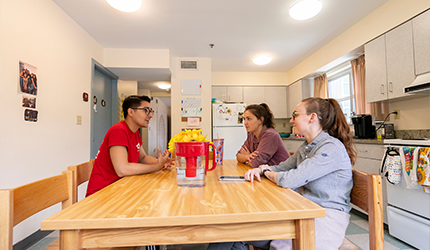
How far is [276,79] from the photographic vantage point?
5.34 meters

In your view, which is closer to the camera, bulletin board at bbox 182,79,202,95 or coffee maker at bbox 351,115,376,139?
coffee maker at bbox 351,115,376,139

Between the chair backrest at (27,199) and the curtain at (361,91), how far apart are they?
350 cm

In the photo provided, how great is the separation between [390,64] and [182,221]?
293 cm

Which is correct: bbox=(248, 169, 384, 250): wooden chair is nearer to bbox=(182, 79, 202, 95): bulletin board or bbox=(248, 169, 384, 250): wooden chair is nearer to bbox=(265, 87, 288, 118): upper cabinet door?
bbox=(182, 79, 202, 95): bulletin board

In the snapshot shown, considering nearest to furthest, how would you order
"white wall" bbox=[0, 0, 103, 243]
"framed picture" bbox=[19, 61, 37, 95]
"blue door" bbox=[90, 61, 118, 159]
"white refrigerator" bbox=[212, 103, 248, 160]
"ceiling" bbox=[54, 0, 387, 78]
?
"white wall" bbox=[0, 0, 103, 243] < "framed picture" bbox=[19, 61, 37, 95] < "ceiling" bbox=[54, 0, 387, 78] < "blue door" bbox=[90, 61, 118, 159] < "white refrigerator" bbox=[212, 103, 248, 160]

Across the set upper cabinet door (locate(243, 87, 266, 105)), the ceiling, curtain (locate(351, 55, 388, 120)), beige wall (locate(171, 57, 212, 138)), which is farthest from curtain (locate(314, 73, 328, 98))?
beige wall (locate(171, 57, 212, 138))

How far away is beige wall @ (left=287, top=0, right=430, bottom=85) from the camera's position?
7.62 ft

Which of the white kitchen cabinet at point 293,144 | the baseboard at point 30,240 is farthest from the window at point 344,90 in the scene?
the baseboard at point 30,240

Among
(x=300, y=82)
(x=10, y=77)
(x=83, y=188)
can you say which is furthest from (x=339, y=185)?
(x=300, y=82)

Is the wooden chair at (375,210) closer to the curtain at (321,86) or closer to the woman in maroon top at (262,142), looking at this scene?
the woman in maroon top at (262,142)

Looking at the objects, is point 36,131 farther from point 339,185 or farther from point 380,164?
point 380,164

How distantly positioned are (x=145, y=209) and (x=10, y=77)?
2.06m

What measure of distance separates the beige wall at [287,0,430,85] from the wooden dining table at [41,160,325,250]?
2.64 meters

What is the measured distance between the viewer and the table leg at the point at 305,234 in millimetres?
645
